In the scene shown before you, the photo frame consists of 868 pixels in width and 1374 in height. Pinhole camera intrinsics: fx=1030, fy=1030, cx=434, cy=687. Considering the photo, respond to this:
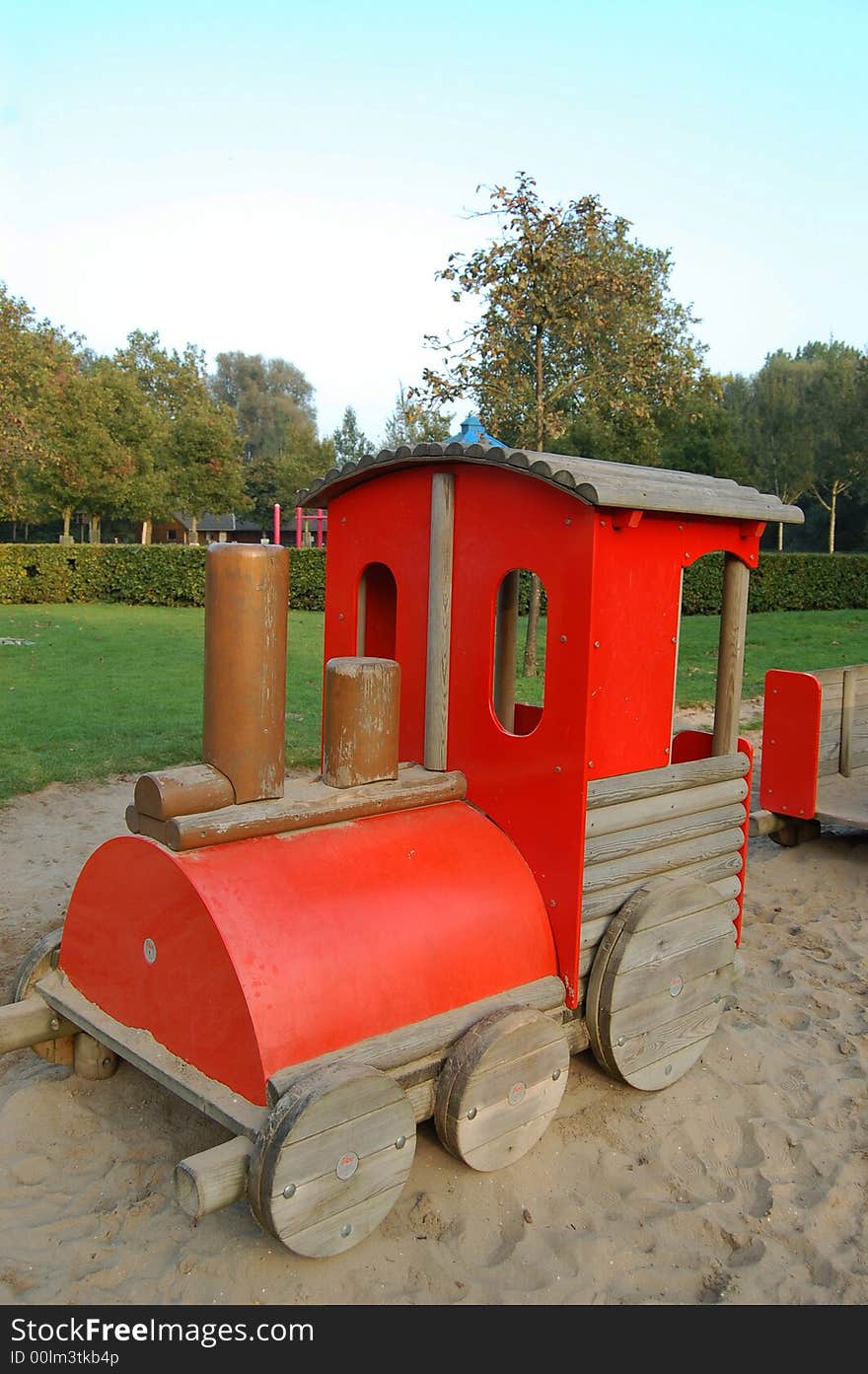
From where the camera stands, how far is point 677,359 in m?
16.0

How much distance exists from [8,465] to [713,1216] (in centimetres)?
2611

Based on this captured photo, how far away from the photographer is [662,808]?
404 centimetres

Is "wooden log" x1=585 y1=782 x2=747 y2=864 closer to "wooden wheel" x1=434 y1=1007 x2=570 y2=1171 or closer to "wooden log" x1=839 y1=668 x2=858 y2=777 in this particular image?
"wooden wheel" x1=434 y1=1007 x2=570 y2=1171

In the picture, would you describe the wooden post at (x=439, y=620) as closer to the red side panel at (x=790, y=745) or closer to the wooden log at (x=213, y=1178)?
the wooden log at (x=213, y=1178)

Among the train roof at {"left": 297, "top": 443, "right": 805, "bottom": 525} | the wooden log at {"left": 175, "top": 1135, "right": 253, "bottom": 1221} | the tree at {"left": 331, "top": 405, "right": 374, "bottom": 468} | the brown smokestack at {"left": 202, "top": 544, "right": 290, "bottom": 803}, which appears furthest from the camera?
the tree at {"left": 331, "top": 405, "right": 374, "bottom": 468}

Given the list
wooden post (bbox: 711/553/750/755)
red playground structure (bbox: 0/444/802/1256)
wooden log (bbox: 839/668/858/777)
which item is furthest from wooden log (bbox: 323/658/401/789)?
wooden log (bbox: 839/668/858/777)

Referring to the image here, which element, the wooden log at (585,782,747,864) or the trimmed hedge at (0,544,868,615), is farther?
the trimmed hedge at (0,544,868,615)

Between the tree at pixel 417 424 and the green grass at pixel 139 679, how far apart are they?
10.9 feet

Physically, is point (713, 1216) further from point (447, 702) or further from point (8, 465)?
point (8, 465)

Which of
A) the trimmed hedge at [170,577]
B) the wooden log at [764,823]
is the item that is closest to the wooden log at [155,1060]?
the wooden log at [764,823]

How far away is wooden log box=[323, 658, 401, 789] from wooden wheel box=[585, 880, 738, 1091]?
3.60 feet

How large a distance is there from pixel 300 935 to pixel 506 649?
1861 mm

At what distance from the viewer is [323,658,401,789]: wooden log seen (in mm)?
3666

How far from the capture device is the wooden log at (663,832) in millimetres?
3773
